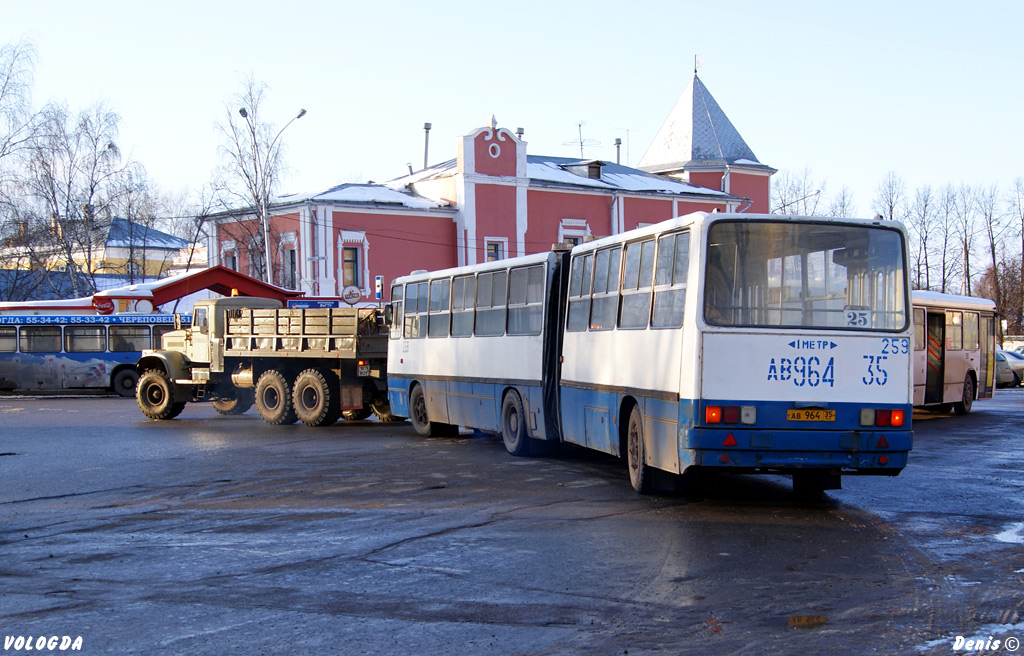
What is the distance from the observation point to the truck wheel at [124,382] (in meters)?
36.8

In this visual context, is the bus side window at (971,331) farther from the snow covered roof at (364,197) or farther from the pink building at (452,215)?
the snow covered roof at (364,197)

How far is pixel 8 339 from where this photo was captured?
3634 cm

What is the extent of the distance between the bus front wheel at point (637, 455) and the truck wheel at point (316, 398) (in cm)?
1122

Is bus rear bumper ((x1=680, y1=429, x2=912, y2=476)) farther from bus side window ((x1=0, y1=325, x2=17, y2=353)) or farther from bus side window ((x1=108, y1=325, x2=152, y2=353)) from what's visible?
bus side window ((x1=0, y1=325, x2=17, y2=353))

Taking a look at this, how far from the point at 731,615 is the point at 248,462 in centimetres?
1022

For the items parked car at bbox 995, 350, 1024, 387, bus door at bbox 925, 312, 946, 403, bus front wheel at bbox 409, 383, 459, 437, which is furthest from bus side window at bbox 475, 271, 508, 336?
parked car at bbox 995, 350, 1024, 387

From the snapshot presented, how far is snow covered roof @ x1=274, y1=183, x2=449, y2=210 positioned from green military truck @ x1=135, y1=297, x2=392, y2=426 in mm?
24900

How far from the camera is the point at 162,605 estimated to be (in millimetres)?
7113

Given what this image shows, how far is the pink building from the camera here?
165 feet

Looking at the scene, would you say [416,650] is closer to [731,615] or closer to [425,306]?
[731,615]

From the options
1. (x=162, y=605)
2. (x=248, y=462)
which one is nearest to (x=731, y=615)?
(x=162, y=605)

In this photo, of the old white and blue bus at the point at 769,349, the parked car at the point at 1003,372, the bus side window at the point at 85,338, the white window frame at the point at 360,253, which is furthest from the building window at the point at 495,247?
the old white and blue bus at the point at 769,349

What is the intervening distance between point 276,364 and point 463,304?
6958mm

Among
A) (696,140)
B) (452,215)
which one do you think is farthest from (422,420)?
(696,140)
